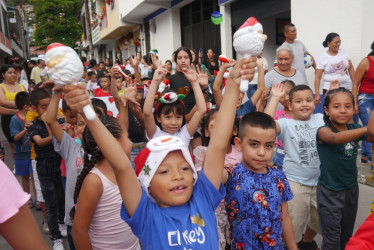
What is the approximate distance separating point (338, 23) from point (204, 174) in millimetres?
5185

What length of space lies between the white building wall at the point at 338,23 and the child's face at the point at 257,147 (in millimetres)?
4278

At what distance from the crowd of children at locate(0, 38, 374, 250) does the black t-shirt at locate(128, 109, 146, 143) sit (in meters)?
0.71

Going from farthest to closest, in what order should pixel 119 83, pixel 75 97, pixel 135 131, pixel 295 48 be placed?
pixel 119 83 → pixel 295 48 → pixel 135 131 → pixel 75 97

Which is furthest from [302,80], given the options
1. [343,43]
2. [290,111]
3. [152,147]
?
[152,147]

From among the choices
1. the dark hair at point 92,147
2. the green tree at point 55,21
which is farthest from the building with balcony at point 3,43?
the dark hair at point 92,147

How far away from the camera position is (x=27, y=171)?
456 cm

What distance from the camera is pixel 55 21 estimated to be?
995 inches

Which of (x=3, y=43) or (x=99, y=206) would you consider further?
(x=3, y=43)

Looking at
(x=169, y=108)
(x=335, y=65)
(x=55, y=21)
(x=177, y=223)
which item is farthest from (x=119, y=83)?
(x=55, y=21)

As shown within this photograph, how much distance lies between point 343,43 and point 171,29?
939 centimetres

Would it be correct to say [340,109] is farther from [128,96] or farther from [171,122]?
[128,96]

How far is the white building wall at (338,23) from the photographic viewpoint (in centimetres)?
543

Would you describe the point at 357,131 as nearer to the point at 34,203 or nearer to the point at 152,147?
the point at 152,147

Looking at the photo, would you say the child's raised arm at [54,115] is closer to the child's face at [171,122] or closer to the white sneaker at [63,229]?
the child's face at [171,122]
